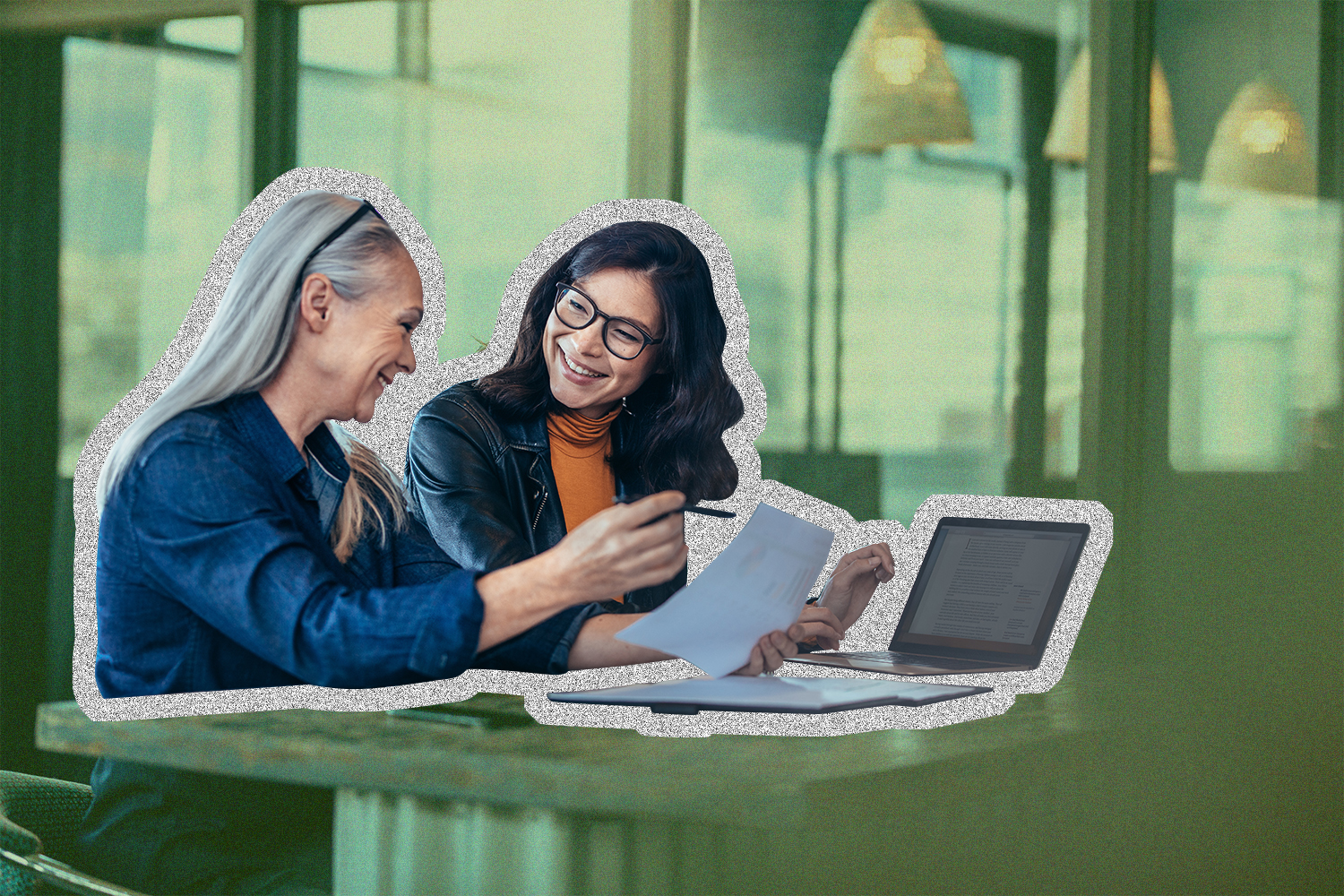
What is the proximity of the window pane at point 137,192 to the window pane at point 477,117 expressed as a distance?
25 centimetres

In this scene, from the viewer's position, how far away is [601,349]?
6.15 feet

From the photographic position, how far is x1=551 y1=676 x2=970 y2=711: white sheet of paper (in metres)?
1.34

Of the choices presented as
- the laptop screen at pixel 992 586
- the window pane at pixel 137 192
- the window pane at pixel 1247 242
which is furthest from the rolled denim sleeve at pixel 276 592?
the window pane at pixel 137 192

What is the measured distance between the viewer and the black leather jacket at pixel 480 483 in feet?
6.03

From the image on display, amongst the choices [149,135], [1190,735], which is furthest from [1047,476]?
[149,135]

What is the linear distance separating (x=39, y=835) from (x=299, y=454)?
26.2 inches

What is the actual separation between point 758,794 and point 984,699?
443mm

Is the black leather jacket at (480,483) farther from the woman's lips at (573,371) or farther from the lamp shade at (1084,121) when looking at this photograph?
the lamp shade at (1084,121)

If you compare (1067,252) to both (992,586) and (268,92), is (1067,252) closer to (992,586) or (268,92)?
(992,586)

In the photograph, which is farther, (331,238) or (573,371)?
(573,371)

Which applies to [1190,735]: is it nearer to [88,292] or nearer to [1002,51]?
[1002,51]

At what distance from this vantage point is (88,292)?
9.69ft

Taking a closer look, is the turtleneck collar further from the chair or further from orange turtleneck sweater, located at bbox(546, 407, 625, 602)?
the chair

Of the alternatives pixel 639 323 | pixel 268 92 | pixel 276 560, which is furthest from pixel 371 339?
pixel 268 92
